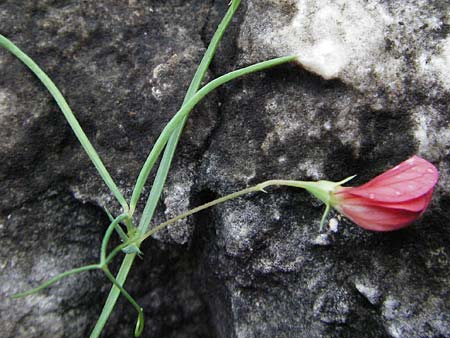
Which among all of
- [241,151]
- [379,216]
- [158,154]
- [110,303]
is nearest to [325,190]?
[379,216]

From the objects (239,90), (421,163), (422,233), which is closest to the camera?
(421,163)

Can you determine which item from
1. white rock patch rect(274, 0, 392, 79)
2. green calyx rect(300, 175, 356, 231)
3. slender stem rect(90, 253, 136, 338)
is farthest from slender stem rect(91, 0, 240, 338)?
green calyx rect(300, 175, 356, 231)

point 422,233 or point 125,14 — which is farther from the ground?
point 125,14

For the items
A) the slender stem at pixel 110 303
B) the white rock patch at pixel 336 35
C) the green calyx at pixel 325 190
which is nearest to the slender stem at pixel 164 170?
the slender stem at pixel 110 303

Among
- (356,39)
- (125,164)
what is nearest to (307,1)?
(356,39)

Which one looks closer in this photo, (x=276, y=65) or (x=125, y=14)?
(x=276, y=65)

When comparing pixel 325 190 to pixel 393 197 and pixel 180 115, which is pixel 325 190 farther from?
pixel 180 115

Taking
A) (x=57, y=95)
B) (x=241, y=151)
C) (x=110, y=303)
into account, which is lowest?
(x=110, y=303)

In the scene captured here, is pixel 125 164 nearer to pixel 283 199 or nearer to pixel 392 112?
pixel 283 199
